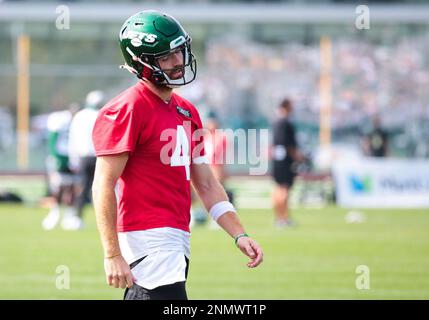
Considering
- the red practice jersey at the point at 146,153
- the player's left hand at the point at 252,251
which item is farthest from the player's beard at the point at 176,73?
the player's left hand at the point at 252,251

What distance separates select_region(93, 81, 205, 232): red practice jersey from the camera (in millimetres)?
5746

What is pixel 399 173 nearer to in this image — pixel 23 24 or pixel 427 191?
pixel 427 191

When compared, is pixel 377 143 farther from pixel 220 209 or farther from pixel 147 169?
pixel 147 169

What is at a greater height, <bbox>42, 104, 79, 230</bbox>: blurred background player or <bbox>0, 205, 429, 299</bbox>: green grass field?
<bbox>42, 104, 79, 230</bbox>: blurred background player

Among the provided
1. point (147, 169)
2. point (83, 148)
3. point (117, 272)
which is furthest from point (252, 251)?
point (83, 148)

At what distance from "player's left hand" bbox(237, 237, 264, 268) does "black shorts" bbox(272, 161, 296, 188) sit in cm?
1328

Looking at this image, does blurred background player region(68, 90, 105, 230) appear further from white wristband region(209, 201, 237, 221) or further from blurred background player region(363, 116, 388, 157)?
white wristband region(209, 201, 237, 221)

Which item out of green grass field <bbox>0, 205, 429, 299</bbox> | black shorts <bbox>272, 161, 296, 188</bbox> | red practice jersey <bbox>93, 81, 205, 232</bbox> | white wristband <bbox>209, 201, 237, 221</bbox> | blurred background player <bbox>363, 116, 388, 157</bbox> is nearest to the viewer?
red practice jersey <bbox>93, 81, 205, 232</bbox>

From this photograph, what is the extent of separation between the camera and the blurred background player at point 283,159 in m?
19.4

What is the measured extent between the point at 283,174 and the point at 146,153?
13.8m

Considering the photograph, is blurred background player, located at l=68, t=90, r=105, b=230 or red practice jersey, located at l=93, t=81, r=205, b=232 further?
blurred background player, located at l=68, t=90, r=105, b=230

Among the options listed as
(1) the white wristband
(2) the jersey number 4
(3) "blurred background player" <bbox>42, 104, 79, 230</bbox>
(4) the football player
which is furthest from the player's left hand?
(3) "blurred background player" <bbox>42, 104, 79, 230</bbox>

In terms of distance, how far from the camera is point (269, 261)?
14102 mm

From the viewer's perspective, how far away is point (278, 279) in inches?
485
